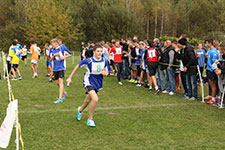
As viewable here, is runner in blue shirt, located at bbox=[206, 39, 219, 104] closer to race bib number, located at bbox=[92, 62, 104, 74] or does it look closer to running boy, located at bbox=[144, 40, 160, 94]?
running boy, located at bbox=[144, 40, 160, 94]

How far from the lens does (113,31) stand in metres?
55.1

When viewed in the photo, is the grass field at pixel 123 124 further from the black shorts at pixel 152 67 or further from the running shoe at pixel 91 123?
the black shorts at pixel 152 67

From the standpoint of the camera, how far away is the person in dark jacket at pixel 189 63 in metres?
10.1

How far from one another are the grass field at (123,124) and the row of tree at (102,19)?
141 feet

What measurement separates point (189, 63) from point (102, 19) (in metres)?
47.8

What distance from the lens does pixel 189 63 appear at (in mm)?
10102

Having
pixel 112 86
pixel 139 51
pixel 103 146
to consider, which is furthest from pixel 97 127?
pixel 139 51

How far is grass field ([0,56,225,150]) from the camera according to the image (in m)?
5.67

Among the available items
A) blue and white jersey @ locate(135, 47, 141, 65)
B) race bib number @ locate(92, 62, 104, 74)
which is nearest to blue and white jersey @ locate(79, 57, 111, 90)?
race bib number @ locate(92, 62, 104, 74)

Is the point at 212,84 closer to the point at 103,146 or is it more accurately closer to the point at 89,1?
the point at 103,146

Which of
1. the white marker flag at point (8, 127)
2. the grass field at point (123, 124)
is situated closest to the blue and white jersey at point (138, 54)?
the grass field at point (123, 124)

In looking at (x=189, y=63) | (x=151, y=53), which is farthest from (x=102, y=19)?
(x=189, y=63)

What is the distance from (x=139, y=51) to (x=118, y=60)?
118 cm

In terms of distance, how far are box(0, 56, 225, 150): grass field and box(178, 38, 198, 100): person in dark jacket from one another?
0.62 metres
